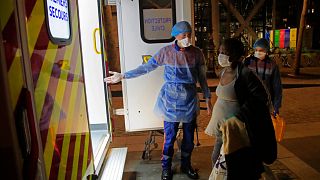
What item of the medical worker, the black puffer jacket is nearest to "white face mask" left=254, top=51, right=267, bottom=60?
the medical worker

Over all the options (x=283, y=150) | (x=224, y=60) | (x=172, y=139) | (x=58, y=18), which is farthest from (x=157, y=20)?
(x=283, y=150)

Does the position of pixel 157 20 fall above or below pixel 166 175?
above

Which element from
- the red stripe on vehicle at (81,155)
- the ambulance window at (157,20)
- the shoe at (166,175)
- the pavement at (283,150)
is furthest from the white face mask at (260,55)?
the red stripe on vehicle at (81,155)

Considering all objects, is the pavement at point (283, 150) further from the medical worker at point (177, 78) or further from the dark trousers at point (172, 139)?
the medical worker at point (177, 78)

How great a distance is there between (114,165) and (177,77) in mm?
1227

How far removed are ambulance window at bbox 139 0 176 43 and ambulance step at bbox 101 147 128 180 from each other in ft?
4.54

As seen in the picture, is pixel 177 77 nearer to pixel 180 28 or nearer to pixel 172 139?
pixel 180 28

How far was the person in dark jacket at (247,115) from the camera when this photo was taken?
9.55ft

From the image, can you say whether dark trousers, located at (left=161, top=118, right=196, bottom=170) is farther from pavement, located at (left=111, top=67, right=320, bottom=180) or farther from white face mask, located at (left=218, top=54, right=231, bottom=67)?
white face mask, located at (left=218, top=54, right=231, bottom=67)

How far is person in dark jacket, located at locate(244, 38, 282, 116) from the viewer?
407 cm

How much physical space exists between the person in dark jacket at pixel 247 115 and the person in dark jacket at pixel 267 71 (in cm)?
102

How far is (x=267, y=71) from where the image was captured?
163 inches

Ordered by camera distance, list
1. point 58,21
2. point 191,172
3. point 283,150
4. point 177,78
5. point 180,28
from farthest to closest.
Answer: point 283,150
point 191,172
point 177,78
point 180,28
point 58,21

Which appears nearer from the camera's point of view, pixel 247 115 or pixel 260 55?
pixel 247 115
